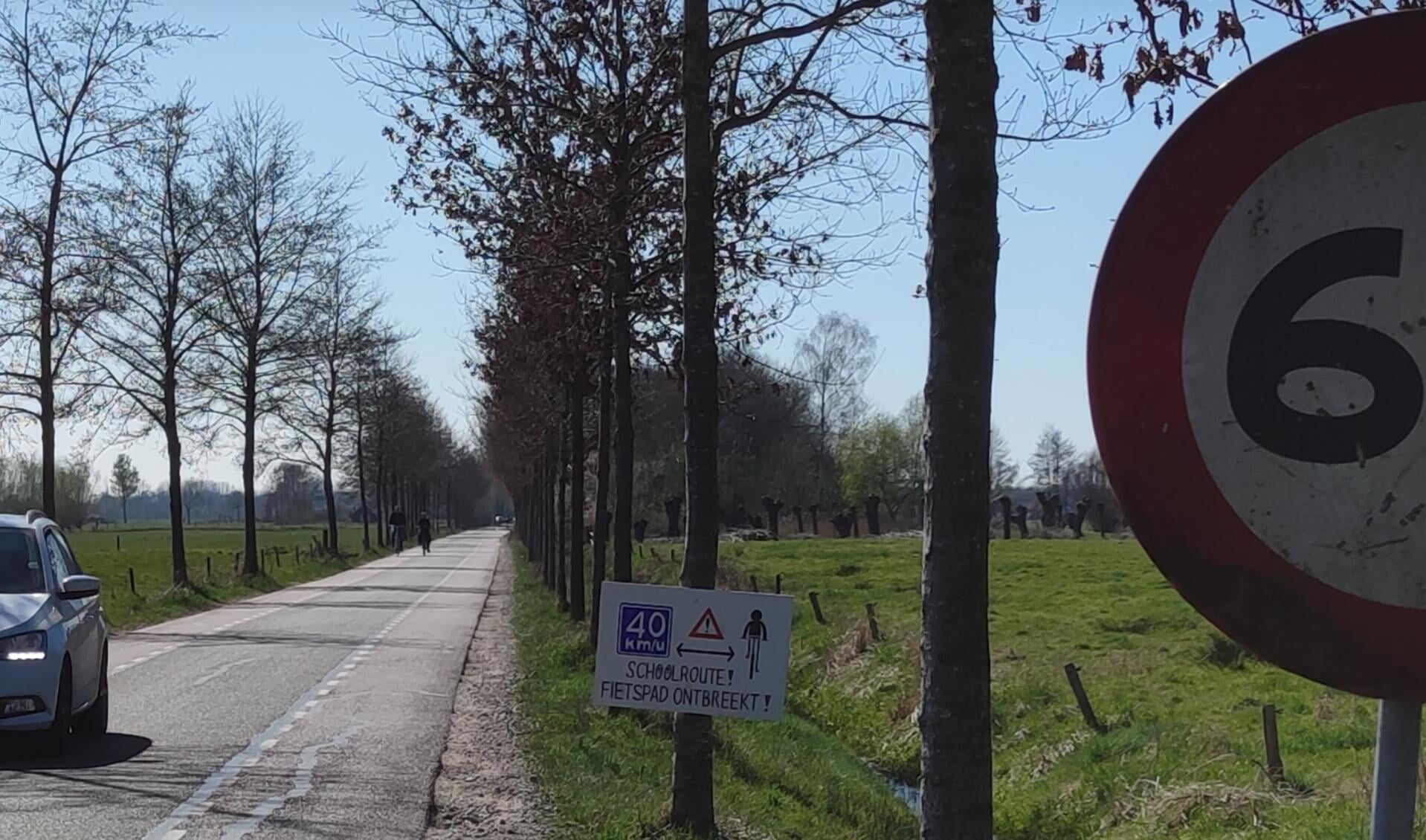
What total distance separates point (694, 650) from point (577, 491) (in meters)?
15.5

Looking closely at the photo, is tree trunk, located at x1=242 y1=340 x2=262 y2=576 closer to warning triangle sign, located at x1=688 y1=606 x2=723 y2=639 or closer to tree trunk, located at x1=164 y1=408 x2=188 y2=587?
tree trunk, located at x1=164 y1=408 x2=188 y2=587

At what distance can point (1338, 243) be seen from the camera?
1.75 metres

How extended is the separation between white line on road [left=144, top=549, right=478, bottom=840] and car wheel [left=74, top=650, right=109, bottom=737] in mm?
1256

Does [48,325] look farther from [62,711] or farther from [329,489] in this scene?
[329,489]

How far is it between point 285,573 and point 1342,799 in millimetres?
40095

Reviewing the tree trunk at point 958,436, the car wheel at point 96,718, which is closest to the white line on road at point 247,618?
the car wheel at point 96,718

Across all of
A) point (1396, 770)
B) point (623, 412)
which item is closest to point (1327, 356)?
point (1396, 770)

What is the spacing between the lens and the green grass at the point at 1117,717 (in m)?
12.3

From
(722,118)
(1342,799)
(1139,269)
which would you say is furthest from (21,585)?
(1139,269)

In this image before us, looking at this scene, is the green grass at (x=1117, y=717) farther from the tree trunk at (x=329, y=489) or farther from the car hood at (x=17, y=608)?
the tree trunk at (x=329, y=489)

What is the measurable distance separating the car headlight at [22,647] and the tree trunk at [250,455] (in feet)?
86.7

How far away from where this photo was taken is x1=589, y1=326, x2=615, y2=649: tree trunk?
1636 centimetres

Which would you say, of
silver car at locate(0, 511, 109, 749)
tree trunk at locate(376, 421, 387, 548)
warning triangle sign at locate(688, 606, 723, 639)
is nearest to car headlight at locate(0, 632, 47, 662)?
silver car at locate(0, 511, 109, 749)

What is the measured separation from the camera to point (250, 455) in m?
39.0
